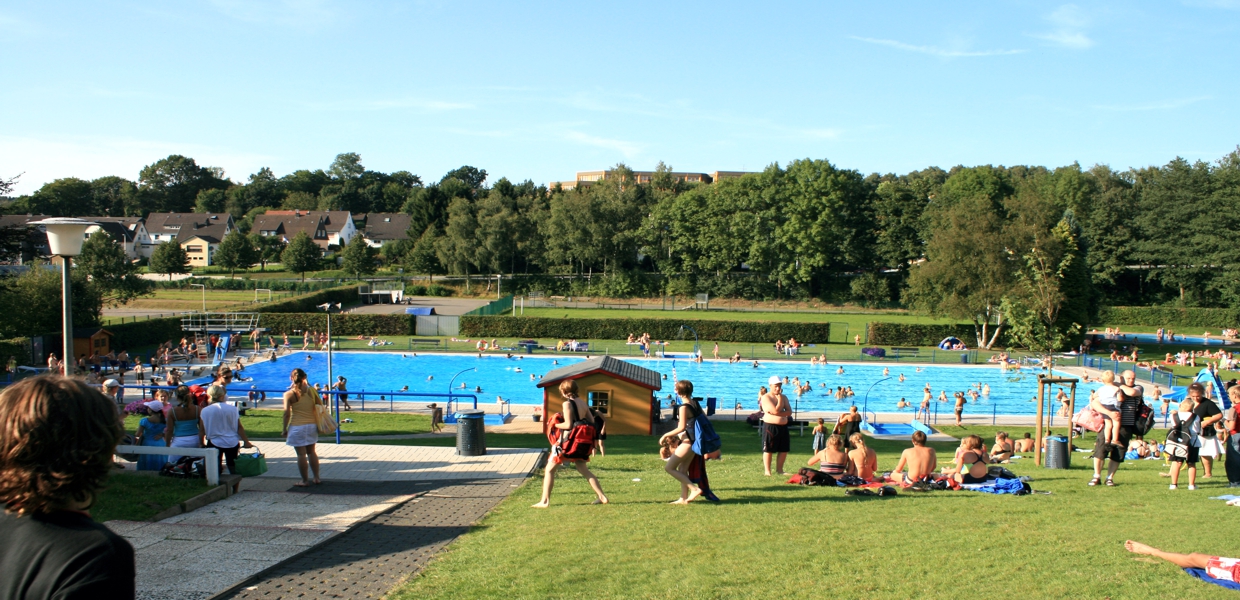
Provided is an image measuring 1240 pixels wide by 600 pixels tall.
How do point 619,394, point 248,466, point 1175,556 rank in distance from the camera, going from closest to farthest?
point 1175,556
point 248,466
point 619,394

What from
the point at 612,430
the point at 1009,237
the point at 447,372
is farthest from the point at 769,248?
the point at 612,430

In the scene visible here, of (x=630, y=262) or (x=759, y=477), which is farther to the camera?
(x=630, y=262)

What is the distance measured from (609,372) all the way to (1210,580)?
47.8 ft

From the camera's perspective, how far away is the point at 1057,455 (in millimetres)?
11789

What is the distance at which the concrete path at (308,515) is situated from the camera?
22.0 ft

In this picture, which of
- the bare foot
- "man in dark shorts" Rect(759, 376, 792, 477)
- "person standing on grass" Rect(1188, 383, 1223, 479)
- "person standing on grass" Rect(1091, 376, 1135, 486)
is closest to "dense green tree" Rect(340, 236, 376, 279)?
"man in dark shorts" Rect(759, 376, 792, 477)

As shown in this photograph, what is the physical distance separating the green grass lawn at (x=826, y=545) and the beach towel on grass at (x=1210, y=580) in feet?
0.43

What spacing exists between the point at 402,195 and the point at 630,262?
63.4 m

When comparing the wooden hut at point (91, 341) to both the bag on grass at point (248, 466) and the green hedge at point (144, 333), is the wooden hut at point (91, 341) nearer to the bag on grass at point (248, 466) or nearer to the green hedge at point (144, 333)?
the green hedge at point (144, 333)

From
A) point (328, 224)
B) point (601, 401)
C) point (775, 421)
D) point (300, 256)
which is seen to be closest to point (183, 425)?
point (775, 421)

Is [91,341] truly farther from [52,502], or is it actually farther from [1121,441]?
[52,502]

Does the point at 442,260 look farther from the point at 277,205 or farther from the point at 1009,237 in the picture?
the point at 277,205

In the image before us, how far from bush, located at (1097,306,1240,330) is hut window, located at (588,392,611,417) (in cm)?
4857

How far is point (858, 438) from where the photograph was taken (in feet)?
34.6
